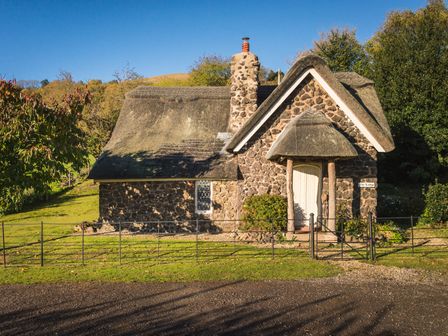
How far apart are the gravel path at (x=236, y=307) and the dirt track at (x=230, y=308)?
0.06ft

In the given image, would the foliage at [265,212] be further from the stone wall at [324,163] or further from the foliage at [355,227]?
the foliage at [355,227]

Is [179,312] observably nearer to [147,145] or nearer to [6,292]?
[6,292]

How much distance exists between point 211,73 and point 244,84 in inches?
1571

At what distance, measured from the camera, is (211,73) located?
55.8 meters

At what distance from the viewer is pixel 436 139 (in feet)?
77.8

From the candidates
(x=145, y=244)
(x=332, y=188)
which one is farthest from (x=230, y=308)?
(x=332, y=188)

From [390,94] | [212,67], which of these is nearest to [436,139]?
[390,94]

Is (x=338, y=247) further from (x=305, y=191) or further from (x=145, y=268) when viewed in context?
(x=145, y=268)

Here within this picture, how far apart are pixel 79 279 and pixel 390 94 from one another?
22.3 metres

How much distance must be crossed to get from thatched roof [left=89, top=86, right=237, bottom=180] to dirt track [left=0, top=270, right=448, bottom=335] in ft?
24.3

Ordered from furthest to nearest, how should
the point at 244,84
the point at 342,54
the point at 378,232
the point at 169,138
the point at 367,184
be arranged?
the point at 342,54
the point at 169,138
the point at 244,84
the point at 367,184
the point at 378,232

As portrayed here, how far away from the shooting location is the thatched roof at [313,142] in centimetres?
1348

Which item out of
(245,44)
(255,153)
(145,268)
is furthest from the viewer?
(245,44)

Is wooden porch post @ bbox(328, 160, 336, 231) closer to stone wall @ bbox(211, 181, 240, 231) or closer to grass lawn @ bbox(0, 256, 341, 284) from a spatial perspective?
grass lawn @ bbox(0, 256, 341, 284)
